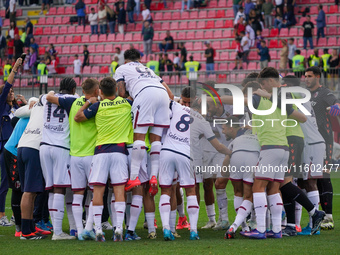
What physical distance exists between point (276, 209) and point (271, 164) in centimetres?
63

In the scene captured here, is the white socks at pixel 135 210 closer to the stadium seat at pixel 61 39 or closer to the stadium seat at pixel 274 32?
the stadium seat at pixel 274 32

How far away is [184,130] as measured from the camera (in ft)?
26.2

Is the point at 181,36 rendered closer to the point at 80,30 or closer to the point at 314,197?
the point at 80,30

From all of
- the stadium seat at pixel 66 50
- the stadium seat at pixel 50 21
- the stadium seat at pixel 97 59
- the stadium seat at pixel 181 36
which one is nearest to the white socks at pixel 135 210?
the stadium seat at pixel 181 36

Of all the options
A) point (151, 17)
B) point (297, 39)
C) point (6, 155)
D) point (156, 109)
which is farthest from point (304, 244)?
point (151, 17)

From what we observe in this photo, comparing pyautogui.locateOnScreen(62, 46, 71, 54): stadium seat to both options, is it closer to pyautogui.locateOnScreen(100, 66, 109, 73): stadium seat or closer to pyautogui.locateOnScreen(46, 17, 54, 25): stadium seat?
pyautogui.locateOnScreen(46, 17, 54, 25): stadium seat

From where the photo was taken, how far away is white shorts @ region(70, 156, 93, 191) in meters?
7.81

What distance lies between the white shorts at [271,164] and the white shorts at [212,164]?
1.78 metres

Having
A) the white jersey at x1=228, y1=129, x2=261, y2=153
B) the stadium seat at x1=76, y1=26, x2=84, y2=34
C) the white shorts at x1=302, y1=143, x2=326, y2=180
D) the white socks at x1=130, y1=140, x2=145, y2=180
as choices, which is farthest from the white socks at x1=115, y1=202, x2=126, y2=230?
the stadium seat at x1=76, y1=26, x2=84, y2=34

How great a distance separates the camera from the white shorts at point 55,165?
311 inches

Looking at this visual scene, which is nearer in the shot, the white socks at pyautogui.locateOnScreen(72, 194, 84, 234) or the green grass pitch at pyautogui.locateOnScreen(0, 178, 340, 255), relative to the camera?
the green grass pitch at pyautogui.locateOnScreen(0, 178, 340, 255)

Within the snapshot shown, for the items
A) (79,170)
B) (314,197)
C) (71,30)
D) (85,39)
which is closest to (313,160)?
(314,197)

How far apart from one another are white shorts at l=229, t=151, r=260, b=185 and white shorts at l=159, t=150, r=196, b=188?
0.71 m

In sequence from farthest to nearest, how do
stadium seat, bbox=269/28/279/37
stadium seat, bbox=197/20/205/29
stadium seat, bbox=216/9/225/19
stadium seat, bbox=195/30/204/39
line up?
stadium seat, bbox=197/20/205/29 → stadium seat, bbox=216/9/225/19 → stadium seat, bbox=195/30/204/39 → stadium seat, bbox=269/28/279/37
